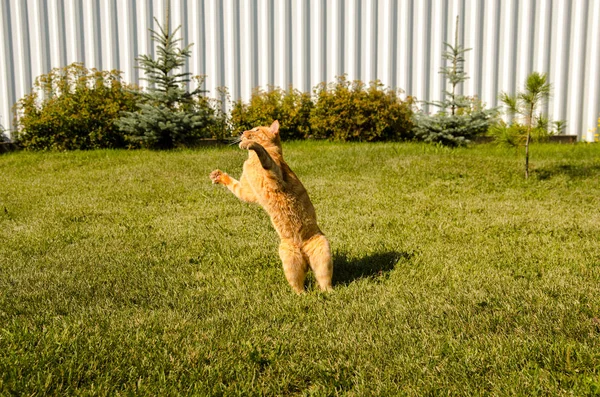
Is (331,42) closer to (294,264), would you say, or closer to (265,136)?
(265,136)

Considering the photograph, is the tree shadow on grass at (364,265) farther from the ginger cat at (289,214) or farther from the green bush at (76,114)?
the green bush at (76,114)

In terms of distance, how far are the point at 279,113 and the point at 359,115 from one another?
1793mm

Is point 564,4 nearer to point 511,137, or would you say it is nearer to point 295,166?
point 511,137

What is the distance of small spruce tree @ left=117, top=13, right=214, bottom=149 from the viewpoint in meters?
10.4

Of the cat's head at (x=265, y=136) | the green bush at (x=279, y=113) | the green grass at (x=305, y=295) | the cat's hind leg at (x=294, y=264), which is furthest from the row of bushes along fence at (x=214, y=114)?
the cat's hind leg at (x=294, y=264)

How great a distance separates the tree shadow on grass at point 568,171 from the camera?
8.27 metres

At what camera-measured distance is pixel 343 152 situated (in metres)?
10.0

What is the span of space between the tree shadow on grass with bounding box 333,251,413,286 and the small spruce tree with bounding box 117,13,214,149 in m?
6.72

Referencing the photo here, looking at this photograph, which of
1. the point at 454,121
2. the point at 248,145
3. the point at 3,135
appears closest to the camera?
the point at 248,145

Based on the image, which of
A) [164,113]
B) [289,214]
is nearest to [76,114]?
[164,113]

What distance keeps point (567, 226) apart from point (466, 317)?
2.85 m

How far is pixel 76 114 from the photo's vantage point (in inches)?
436

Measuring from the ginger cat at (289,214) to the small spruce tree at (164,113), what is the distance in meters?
7.01

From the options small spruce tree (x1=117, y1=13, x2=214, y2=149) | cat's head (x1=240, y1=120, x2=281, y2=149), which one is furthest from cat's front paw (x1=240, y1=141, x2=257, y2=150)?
small spruce tree (x1=117, y1=13, x2=214, y2=149)
